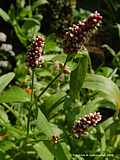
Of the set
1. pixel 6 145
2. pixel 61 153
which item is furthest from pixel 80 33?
pixel 6 145

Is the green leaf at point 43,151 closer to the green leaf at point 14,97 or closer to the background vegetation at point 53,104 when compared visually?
the background vegetation at point 53,104

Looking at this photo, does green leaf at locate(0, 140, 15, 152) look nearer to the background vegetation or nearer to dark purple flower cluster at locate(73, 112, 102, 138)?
the background vegetation

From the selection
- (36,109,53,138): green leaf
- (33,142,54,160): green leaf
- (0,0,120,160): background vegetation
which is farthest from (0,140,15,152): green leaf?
(36,109,53,138): green leaf

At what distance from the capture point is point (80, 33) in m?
2.06

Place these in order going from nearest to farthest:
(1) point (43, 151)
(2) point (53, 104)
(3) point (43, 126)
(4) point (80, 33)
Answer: (4) point (80, 33) < (3) point (43, 126) < (1) point (43, 151) < (2) point (53, 104)

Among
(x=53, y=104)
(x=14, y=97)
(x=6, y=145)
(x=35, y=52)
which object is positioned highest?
(x=35, y=52)

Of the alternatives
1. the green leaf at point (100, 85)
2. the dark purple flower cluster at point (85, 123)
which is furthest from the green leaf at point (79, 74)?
the dark purple flower cluster at point (85, 123)

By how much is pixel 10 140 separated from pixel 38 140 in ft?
1.33

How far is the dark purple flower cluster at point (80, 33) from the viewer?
6.68 feet

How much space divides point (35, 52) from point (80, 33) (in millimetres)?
197

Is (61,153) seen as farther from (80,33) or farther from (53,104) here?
(80,33)

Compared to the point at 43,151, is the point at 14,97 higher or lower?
higher

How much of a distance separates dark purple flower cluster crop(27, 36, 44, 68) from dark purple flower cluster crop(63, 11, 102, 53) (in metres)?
0.10

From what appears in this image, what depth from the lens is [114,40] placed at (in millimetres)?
5762
